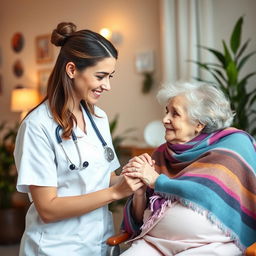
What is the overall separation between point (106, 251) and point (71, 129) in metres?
0.58

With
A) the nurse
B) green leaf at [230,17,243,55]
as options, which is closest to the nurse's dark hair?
the nurse

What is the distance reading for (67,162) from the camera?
1.83 metres

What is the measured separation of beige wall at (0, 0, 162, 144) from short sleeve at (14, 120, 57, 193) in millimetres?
2789

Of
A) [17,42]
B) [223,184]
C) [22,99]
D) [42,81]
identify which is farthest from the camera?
[17,42]

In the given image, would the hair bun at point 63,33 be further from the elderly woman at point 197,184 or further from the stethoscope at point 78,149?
the elderly woman at point 197,184

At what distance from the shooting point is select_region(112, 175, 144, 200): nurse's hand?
1.80 metres

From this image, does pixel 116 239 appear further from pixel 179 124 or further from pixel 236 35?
pixel 236 35

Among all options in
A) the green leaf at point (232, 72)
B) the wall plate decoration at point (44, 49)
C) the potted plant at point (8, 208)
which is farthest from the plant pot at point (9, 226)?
the green leaf at point (232, 72)

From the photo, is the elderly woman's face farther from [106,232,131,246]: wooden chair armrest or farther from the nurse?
[106,232,131,246]: wooden chair armrest

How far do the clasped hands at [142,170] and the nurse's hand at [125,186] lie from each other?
20 mm

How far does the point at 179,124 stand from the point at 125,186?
42cm

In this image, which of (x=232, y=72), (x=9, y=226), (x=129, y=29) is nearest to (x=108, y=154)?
(x=232, y=72)

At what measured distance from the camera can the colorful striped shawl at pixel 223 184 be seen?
1.82m

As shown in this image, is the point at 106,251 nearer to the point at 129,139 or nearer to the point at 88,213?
the point at 88,213
